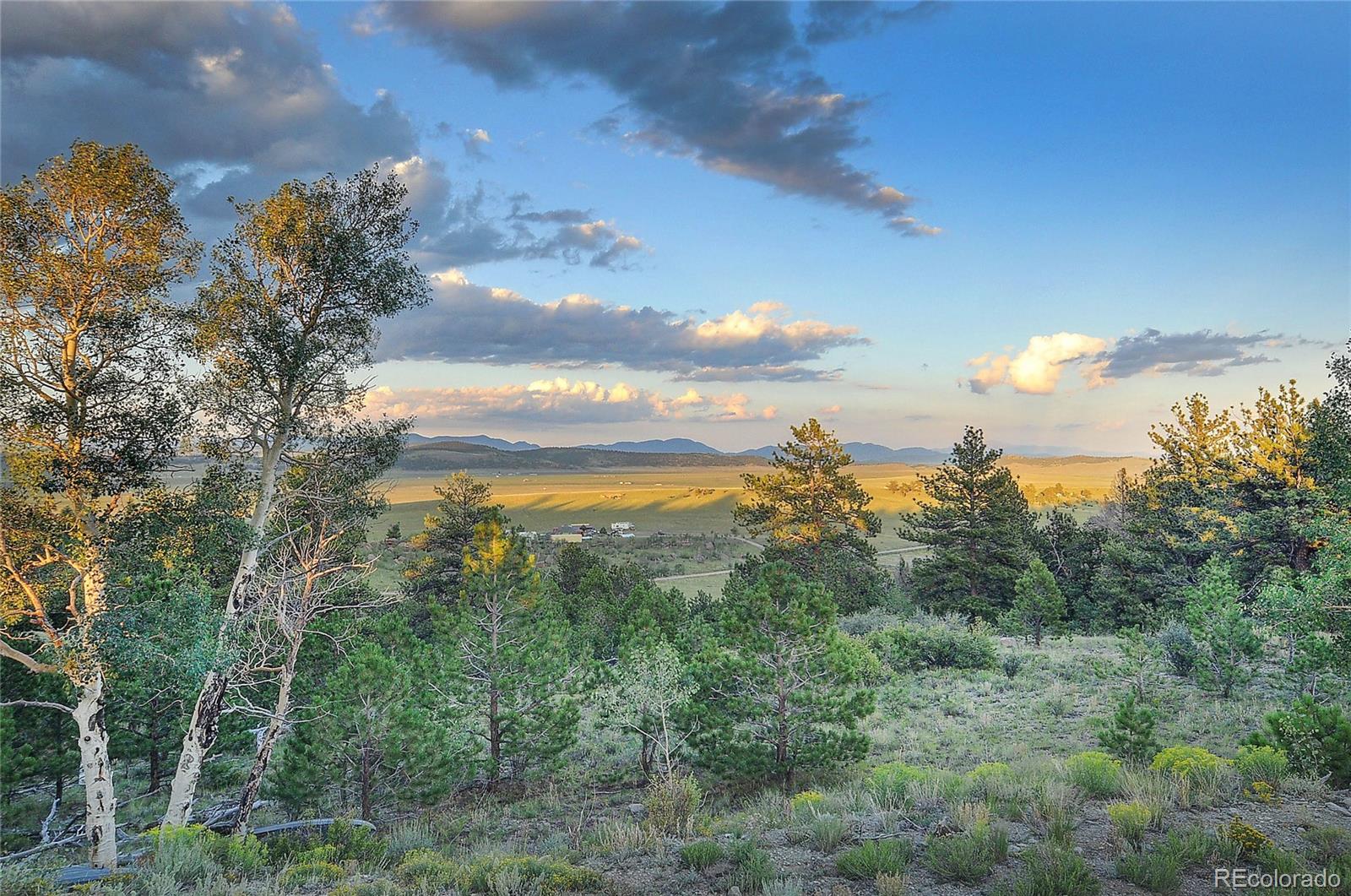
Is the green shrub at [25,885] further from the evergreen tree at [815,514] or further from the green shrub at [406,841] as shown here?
the evergreen tree at [815,514]

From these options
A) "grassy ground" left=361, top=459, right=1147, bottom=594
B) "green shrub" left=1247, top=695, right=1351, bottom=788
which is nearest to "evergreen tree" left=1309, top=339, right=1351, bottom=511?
"green shrub" left=1247, top=695, right=1351, bottom=788

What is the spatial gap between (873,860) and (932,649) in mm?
20152

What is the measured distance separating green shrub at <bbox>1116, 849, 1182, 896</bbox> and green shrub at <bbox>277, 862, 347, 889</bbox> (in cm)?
827

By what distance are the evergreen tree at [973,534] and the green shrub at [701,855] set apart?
30835mm

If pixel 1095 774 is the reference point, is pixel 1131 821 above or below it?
above

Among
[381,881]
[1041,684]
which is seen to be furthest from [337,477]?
[1041,684]

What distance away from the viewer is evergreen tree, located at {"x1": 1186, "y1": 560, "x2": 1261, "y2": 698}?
1641 centimetres

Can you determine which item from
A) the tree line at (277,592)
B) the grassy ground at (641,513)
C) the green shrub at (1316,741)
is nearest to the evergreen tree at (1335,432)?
the tree line at (277,592)

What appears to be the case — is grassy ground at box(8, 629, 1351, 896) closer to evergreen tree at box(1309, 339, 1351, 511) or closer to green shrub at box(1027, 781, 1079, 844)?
green shrub at box(1027, 781, 1079, 844)

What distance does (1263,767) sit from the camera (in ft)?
29.2

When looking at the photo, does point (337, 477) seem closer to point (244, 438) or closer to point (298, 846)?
point (244, 438)

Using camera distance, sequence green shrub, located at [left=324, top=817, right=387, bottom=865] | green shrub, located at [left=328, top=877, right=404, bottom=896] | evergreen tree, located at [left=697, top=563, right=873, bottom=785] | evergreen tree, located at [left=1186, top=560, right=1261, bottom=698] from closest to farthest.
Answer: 1. green shrub, located at [left=328, top=877, right=404, bottom=896]
2. green shrub, located at [left=324, top=817, right=387, bottom=865]
3. evergreen tree, located at [left=697, top=563, right=873, bottom=785]
4. evergreen tree, located at [left=1186, top=560, right=1261, bottom=698]

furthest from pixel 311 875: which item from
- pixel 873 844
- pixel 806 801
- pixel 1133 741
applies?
pixel 1133 741

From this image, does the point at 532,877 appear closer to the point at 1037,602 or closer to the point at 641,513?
the point at 1037,602
